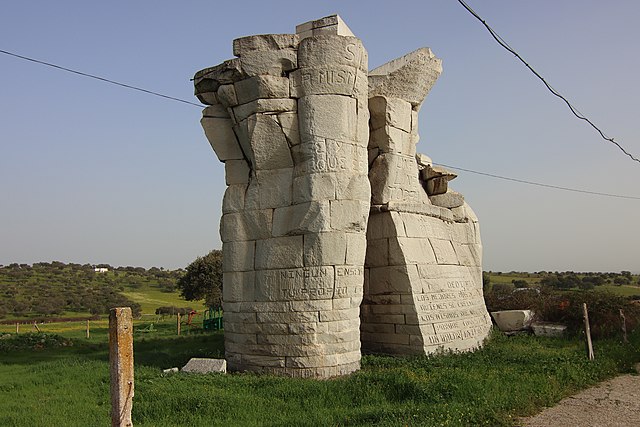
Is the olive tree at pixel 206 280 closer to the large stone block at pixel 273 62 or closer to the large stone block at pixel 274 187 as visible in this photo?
the large stone block at pixel 274 187

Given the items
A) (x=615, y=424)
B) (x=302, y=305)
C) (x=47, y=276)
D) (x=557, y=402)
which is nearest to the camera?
(x=615, y=424)

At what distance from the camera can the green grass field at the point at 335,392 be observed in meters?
6.74

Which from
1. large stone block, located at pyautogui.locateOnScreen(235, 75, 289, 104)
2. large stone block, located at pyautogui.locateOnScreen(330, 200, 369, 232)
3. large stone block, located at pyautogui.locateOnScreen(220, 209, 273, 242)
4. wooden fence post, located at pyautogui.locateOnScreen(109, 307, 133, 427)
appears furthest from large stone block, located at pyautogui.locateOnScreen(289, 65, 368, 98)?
wooden fence post, located at pyautogui.locateOnScreen(109, 307, 133, 427)

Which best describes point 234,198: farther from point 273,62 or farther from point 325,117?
point 273,62

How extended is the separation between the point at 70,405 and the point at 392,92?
28.1ft

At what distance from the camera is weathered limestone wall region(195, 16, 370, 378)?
9.26 metres

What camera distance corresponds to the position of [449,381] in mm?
7848

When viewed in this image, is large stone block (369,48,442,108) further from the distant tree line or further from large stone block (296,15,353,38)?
the distant tree line

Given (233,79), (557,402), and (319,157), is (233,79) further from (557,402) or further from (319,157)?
(557,402)

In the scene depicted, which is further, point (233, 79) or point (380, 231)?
point (380, 231)

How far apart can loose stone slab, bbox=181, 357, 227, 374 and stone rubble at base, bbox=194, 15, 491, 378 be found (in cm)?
31

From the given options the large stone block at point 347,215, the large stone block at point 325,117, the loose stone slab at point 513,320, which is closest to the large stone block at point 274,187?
the large stone block at point 325,117

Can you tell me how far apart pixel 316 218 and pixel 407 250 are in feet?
8.52

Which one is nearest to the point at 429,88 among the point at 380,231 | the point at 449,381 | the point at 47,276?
the point at 380,231
